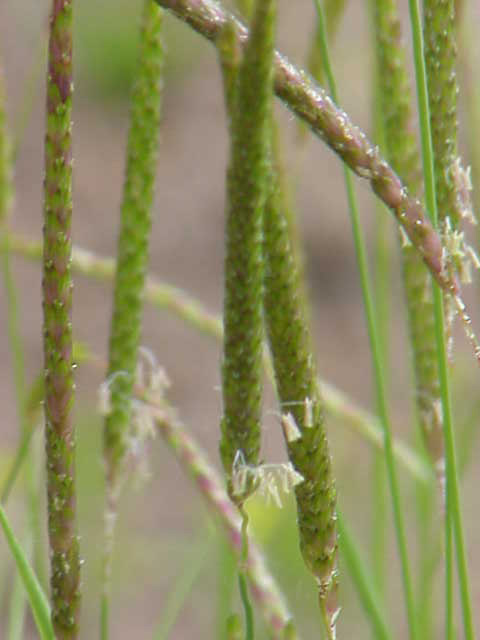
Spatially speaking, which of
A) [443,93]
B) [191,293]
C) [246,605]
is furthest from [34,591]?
[191,293]

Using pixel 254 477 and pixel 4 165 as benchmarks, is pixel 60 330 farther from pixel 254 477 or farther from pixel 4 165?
pixel 4 165

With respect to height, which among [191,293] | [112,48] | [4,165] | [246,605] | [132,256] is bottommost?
[246,605]

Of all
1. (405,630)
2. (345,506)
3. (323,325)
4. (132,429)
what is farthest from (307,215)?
(132,429)

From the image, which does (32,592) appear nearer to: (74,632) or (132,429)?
(74,632)

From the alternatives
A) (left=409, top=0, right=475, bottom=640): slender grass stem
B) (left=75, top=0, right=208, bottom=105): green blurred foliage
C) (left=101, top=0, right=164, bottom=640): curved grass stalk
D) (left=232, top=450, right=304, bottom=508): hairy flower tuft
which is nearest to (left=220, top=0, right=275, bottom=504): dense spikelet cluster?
(left=232, top=450, right=304, bottom=508): hairy flower tuft

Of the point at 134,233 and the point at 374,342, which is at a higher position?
the point at 134,233

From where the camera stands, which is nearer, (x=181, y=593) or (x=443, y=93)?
(x=443, y=93)

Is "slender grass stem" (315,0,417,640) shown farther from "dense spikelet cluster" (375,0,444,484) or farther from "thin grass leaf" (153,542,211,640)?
"thin grass leaf" (153,542,211,640)
